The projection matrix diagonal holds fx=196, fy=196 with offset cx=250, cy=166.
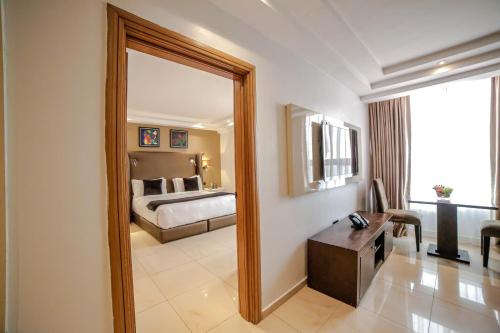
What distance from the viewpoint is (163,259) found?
109 inches

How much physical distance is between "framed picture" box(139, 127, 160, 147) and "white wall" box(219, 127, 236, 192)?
1.97 meters

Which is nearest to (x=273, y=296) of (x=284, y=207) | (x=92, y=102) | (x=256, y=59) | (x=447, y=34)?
(x=284, y=207)

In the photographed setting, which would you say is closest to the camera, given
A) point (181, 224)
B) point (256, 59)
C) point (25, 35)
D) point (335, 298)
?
point (25, 35)

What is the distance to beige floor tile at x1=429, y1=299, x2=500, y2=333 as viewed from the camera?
59.0 inches

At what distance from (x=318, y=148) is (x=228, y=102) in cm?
254

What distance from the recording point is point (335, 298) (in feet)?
6.21

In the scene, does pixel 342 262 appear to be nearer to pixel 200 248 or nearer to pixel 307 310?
pixel 307 310

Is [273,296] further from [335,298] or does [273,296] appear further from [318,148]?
[318,148]

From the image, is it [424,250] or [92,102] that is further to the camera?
[424,250]

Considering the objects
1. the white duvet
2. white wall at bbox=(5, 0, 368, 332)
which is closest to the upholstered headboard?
the white duvet

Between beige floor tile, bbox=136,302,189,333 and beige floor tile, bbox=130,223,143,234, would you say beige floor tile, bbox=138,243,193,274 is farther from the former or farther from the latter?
beige floor tile, bbox=130,223,143,234

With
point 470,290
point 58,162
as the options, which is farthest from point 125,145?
point 470,290

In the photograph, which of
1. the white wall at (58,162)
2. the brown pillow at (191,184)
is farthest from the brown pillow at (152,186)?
the white wall at (58,162)

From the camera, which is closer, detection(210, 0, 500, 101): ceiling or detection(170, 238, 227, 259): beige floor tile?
detection(210, 0, 500, 101): ceiling
